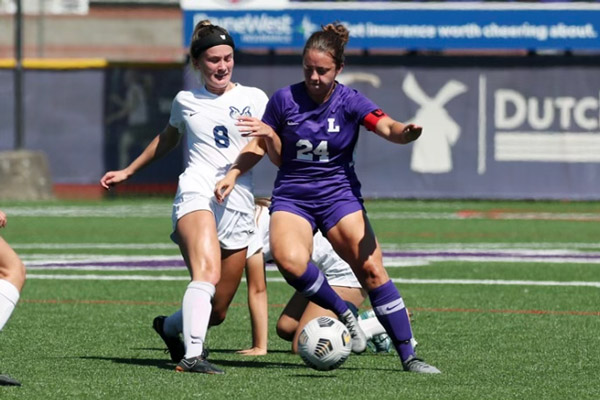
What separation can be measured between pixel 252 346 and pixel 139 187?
21356 millimetres

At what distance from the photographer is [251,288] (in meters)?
9.83

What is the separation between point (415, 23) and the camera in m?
29.5

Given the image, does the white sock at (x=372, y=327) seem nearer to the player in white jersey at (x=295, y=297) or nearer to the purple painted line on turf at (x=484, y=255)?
the player in white jersey at (x=295, y=297)

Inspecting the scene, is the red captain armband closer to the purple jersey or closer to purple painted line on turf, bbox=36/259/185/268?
the purple jersey

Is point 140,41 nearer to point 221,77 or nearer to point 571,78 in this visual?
point 571,78

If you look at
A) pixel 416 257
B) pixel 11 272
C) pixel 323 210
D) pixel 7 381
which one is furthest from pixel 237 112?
pixel 416 257

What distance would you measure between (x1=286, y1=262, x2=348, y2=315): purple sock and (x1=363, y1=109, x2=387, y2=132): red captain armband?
90 cm

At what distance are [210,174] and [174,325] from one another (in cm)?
100

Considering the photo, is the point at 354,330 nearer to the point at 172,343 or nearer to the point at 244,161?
the point at 172,343

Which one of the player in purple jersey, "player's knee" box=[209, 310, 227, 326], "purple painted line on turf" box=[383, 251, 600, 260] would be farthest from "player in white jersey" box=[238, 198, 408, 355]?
"purple painted line on turf" box=[383, 251, 600, 260]

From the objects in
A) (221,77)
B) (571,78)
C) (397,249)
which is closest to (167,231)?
(397,249)

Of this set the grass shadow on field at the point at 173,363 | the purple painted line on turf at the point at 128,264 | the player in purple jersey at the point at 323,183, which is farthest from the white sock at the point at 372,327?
the purple painted line on turf at the point at 128,264

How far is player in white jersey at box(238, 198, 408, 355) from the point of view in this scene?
9781 millimetres

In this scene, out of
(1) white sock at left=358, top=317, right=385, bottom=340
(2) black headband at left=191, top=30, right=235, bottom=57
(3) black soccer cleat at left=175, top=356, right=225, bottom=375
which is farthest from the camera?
(1) white sock at left=358, top=317, right=385, bottom=340
